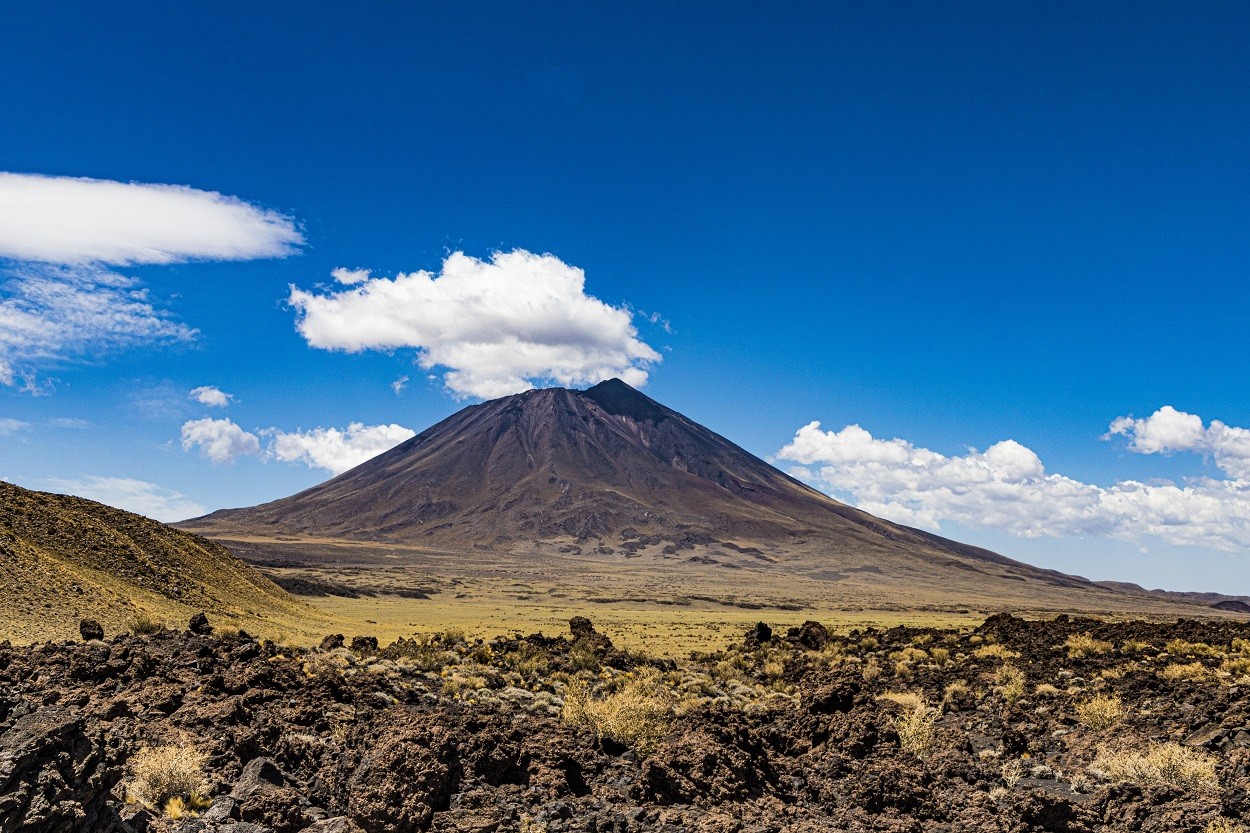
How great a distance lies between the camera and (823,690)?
12508 mm

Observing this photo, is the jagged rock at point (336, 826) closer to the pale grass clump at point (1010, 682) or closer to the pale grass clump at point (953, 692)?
the pale grass clump at point (953, 692)

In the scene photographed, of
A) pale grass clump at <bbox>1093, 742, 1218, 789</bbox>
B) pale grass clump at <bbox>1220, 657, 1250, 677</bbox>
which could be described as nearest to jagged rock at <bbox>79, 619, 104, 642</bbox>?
pale grass clump at <bbox>1093, 742, 1218, 789</bbox>

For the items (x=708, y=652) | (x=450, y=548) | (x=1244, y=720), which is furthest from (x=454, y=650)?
(x=450, y=548)

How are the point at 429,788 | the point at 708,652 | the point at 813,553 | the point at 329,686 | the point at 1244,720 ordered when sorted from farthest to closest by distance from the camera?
the point at 813,553 < the point at 708,652 < the point at 329,686 < the point at 1244,720 < the point at 429,788

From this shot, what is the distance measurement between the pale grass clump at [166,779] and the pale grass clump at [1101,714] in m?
13.0

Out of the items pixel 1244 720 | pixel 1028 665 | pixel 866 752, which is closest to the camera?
pixel 866 752

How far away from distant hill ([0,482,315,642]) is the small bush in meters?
0.62

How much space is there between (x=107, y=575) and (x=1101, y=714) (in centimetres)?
2966

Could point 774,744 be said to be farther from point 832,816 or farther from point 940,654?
point 940,654

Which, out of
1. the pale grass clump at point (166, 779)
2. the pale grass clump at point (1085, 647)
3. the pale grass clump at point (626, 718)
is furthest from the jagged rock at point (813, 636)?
the pale grass clump at point (166, 779)

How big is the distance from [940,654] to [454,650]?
1430 cm

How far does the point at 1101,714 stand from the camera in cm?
1241

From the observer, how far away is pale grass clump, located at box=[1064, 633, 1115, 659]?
20.9m

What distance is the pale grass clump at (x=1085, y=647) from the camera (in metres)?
20.9
